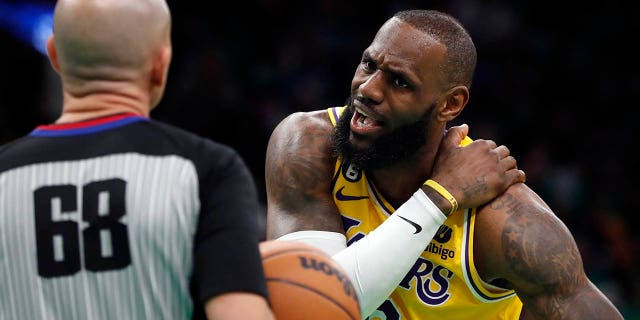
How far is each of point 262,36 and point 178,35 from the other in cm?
104

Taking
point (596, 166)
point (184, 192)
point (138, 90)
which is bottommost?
point (596, 166)

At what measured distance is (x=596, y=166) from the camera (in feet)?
36.3

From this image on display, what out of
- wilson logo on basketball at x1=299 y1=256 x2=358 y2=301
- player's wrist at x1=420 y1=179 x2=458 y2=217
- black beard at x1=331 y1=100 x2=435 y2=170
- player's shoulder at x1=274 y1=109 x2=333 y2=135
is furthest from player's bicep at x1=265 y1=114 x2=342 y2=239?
wilson logo on basketball at x1=299 y1=256 x2=358 y2=301

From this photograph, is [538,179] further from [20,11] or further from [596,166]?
[20,11]

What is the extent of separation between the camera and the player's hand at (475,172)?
4.23 m

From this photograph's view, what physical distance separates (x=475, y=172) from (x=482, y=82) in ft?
24.5

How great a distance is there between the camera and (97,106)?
2.71 m

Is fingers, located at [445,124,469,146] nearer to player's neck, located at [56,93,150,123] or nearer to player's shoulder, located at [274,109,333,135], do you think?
player's shoulder, located at [274,109,333,135]

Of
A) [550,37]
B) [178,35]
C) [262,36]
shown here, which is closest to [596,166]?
[550,37]

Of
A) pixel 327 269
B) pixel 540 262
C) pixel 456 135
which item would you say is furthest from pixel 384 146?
pixel 327 269

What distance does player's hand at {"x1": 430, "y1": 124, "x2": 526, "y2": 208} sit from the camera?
13.9 ft

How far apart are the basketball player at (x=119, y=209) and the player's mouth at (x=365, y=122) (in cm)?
174

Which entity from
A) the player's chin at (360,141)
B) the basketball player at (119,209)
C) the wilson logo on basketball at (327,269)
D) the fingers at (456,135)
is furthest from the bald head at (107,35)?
the fingers at (456,135)

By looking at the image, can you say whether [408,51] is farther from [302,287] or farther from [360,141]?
[302,287]
